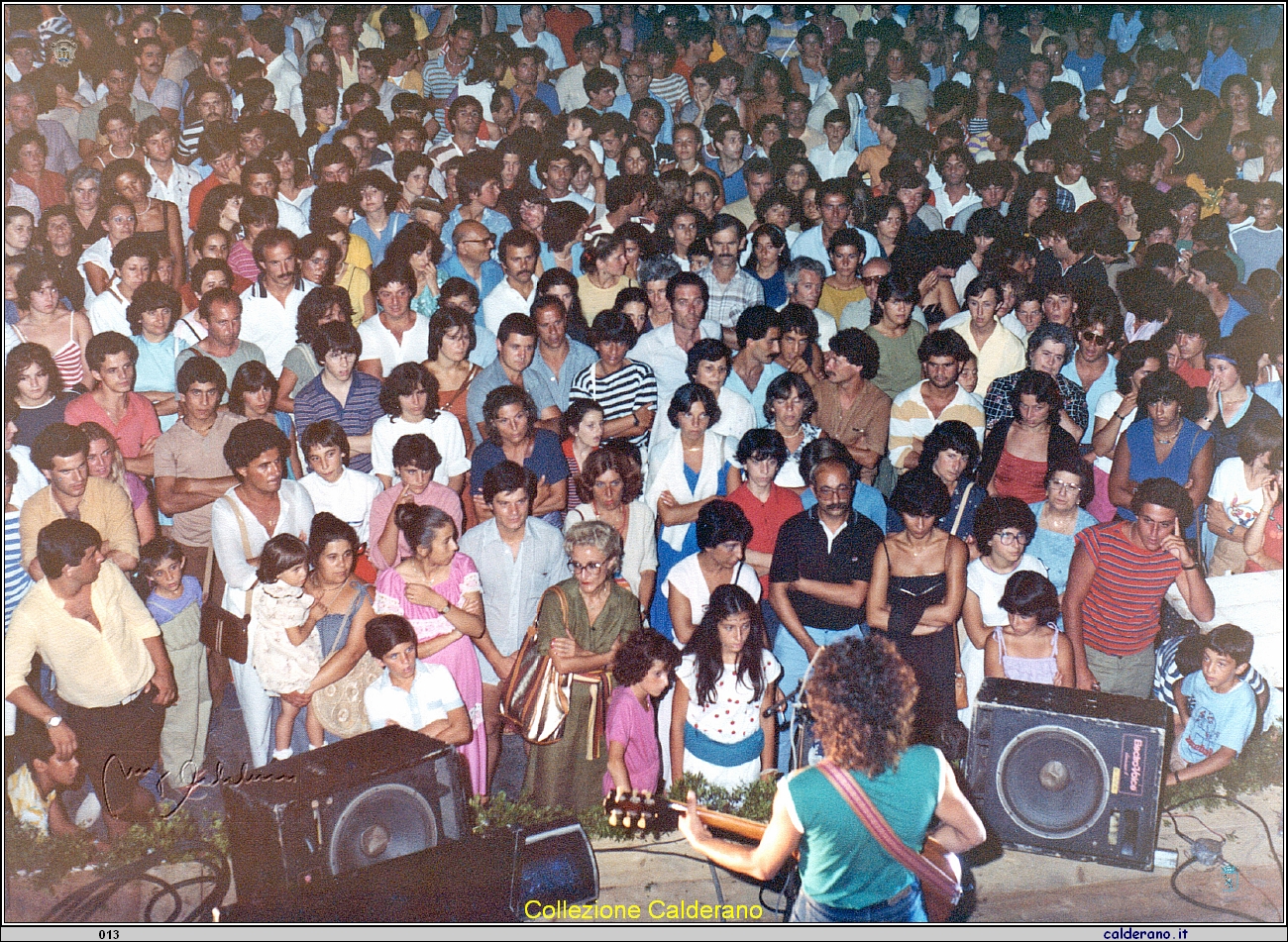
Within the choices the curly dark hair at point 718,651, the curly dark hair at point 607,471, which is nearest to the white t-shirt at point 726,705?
the curly dark hair at point 718,651

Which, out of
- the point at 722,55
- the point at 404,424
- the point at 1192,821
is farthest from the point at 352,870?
the point at 722,55

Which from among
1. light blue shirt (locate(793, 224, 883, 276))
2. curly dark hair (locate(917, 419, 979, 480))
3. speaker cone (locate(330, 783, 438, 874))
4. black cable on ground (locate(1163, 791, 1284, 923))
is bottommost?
black cable on ground (locate(1163, 791, 1284, 923))

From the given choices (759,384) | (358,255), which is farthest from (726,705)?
(358,255)

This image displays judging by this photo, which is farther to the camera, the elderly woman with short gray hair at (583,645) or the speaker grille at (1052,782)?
the elderly woman with short gray hair at (583,645)

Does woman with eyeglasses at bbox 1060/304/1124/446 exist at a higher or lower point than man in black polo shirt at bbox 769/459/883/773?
higher

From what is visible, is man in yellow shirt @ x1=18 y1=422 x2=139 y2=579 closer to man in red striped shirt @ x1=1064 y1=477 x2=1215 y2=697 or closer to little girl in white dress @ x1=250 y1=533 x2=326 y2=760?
little girl in white dress @ x1=250 y1=533 x2=326 y2=760

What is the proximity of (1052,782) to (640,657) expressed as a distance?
1.72 meters

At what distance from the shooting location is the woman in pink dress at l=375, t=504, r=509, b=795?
495cm

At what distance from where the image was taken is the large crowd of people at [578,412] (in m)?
4.96

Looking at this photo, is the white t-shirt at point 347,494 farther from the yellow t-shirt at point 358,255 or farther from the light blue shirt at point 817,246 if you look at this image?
the light blue shirt at point 817,246

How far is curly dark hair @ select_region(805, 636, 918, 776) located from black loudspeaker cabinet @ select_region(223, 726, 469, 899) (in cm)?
161

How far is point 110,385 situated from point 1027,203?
6.42 metres

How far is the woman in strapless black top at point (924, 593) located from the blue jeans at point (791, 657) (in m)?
0.19

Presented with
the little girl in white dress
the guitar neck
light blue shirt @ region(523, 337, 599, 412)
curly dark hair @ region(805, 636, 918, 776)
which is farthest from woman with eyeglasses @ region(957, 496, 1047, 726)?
the little girl in white dress
